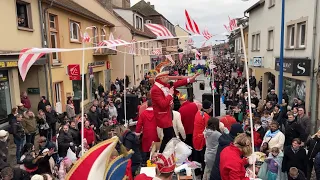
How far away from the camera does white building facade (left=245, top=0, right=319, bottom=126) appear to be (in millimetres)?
12484

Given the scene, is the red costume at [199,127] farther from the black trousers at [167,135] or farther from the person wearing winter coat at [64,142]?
the person wearing winter coat at [64,142]

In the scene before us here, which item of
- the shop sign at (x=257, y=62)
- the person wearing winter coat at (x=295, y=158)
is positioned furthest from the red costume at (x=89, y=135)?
the shop sign at (x=257, y=62)

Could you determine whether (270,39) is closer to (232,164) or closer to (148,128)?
(148,128)

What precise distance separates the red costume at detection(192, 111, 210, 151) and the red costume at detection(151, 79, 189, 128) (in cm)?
59

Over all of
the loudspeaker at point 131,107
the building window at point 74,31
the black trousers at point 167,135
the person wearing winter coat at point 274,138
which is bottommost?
the loudspeaker at point 131,107

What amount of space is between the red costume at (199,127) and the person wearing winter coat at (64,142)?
3152 millimetres

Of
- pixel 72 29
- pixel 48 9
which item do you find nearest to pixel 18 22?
pixel 48 9

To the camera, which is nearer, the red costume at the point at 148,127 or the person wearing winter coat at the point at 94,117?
the red costume at the point at 148,127

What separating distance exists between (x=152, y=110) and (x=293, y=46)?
11.1 m

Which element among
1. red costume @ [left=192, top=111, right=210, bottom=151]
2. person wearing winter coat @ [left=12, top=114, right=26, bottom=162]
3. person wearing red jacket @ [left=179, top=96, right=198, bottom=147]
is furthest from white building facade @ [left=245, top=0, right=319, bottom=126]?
person wearing winter coat @ [left=12, top=114, right=26, bottom=162]

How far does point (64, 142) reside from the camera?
740 cm

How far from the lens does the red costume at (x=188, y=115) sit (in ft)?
21.8

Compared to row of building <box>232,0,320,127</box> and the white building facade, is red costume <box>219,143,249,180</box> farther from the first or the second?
the white building facade

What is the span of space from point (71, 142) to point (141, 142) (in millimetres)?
2062
